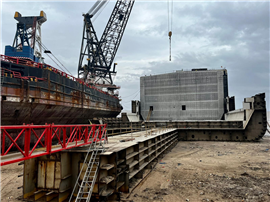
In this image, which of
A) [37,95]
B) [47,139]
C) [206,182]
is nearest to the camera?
[47,139]

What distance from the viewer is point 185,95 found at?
A: 42562 mm

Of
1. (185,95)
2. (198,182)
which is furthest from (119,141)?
(185,95)

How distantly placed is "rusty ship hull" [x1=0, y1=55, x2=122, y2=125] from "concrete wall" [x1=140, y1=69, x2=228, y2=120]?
22.1 metres

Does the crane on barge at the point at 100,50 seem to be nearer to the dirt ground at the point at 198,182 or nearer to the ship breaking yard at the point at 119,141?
the ship breaking yard at the point at 119,141

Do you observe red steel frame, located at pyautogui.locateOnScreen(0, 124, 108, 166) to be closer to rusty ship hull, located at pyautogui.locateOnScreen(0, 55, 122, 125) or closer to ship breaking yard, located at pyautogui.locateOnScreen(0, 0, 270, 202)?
ship breaking yard, located at pyautogui.locateOnScreen(0, 0, 270, 202)

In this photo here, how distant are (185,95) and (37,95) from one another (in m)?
32.6

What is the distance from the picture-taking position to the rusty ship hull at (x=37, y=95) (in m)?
15.6

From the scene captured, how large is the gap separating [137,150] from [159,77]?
3505 centimetres

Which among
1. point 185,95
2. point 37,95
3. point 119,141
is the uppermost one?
point 185,95

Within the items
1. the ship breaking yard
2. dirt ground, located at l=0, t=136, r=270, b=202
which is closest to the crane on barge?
the ship breaking yard

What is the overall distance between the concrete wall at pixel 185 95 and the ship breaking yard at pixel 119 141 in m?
0.21

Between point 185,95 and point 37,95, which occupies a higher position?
point 185,95

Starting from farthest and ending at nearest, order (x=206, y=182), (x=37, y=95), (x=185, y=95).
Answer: (x=185, y=95) < (x=37, y=95) < (x=206, y=182)

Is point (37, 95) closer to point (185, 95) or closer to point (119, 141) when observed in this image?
point (119, 141)
